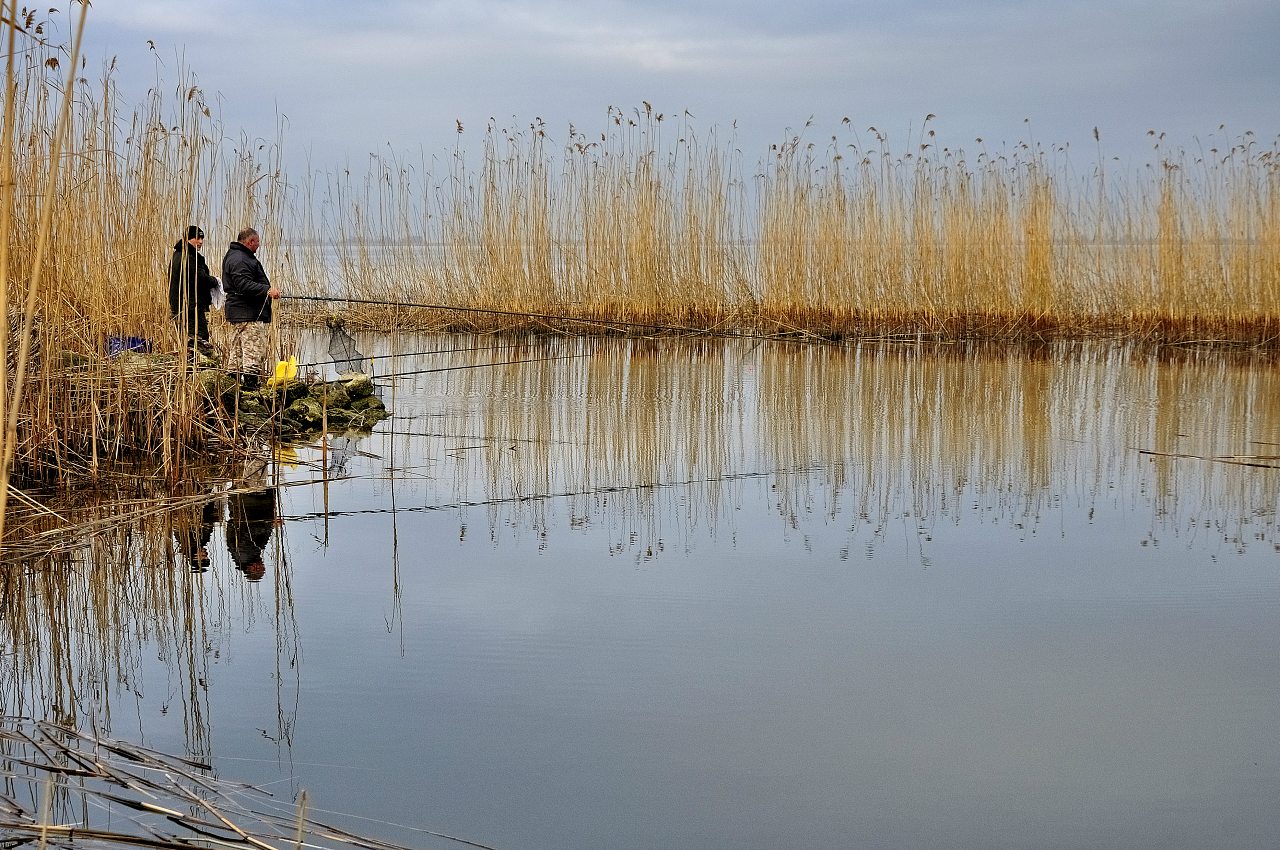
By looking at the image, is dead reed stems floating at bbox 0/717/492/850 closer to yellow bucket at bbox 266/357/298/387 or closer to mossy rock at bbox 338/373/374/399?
yellow bucket at bbox 266/357/298/387

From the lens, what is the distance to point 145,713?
2562mm

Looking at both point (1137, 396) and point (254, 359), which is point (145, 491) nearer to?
point (254, 359)

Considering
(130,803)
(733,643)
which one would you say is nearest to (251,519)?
(733,643)

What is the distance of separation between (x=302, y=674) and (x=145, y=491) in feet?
6.93

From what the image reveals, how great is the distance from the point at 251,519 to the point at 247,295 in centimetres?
320

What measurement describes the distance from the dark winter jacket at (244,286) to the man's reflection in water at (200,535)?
263 centimetres

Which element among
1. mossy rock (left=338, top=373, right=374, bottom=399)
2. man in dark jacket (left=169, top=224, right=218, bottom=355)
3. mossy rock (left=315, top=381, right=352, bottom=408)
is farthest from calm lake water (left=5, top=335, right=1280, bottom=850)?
mossy rock (left=338, top=373, right=374, bottom=399)

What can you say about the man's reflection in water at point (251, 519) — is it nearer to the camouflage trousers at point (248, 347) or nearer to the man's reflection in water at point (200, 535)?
the man's reflection in water at point (200, 535)

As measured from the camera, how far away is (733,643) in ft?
10.2

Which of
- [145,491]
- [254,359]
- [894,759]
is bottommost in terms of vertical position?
[894,759]

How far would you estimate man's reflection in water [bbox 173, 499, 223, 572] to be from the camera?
3.76 metres

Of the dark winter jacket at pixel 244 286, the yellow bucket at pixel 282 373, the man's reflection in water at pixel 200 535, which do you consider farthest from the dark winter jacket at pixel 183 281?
the man's reflection in water at pixel 200 535

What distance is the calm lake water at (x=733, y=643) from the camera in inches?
88.3

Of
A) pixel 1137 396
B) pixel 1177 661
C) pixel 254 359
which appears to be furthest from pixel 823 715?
pixel 1137 396
